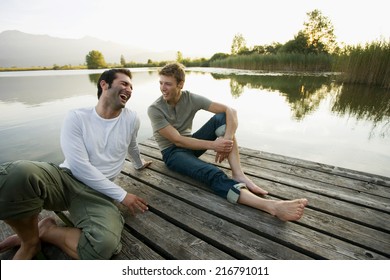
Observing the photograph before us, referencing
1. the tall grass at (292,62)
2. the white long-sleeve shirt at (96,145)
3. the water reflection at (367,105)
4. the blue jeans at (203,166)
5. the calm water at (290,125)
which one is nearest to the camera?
the white long-sleeve shirt at (96,145)

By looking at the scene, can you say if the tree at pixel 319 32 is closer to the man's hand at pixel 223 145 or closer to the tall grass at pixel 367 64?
the tall grass at pixel 367 64

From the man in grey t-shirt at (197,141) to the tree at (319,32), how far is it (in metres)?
34.9

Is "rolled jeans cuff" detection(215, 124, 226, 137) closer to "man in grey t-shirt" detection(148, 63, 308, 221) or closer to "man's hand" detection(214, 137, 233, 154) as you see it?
"man in grey t-shirt" detection(148, 63, 308, 221)

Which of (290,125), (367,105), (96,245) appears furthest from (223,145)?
(367,105)

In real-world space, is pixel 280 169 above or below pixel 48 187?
below

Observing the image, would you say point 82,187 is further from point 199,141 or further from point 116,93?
point 199,141

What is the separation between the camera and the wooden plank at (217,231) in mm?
1272

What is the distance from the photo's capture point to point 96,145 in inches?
59.8

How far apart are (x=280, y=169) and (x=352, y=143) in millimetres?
2480

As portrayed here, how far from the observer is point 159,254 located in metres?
1.30

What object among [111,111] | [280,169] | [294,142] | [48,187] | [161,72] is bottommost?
[294,142]

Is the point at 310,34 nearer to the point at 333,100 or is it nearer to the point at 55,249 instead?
the point at 333,100

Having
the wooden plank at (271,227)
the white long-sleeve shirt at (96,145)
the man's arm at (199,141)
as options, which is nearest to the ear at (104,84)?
the white long-sleeve shirt at (96,145)
